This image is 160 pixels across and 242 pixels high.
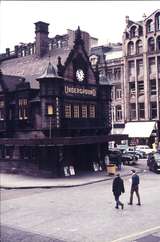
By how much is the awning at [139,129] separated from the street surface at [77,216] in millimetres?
35576

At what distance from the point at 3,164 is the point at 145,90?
105 ft

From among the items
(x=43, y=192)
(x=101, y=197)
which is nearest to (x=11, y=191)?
(x=43, y=192)

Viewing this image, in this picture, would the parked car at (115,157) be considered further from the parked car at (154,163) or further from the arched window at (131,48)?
the arched window at (131,48)

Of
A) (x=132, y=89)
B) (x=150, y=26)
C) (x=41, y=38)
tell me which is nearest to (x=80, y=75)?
(x=41, y=38)

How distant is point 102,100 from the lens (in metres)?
45.2

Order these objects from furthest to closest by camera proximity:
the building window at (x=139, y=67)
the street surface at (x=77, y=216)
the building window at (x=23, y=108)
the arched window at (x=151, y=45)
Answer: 1. the building window at (x=139, y=67)
2. the arched window at (x=151, y=45)
3. the building window at (x=23, y=108)
4. the street surface at (x=77, y=216)

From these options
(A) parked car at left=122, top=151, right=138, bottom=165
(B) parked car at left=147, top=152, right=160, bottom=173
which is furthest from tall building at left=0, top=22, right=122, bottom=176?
(B) parked car at left=147, top=152, right=160, bottom=173

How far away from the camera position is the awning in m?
65.1

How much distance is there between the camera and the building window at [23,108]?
41.4 meters

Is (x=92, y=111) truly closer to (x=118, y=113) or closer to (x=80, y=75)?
(x=80, y=75)

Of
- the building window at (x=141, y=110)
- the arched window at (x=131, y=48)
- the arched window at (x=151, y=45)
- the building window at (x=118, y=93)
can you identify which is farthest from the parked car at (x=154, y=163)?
the arched window at (x=131, y=48)

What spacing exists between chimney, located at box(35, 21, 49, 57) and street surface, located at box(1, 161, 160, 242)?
22497 mm

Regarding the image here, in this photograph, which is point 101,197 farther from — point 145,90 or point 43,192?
point 145,90

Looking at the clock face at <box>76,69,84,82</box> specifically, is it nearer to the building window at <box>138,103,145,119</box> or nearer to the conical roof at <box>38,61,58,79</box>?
the conical roof at <box>38,61,58,79</box>
